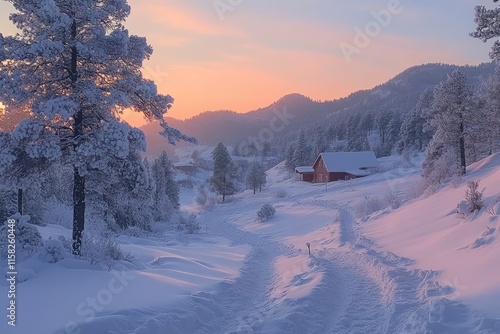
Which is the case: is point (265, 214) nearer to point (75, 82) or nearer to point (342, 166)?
point (75, 82)

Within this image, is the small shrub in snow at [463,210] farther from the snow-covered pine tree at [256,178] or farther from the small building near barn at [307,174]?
the small building near barn at [307,174]


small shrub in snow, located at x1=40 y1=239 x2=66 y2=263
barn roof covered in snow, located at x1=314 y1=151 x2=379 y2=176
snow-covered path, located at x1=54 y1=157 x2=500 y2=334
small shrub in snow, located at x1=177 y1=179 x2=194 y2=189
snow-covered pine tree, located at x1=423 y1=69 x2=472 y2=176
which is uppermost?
snow-covered pine tree, located at x1=423 y1=69 x2=472 y2=176

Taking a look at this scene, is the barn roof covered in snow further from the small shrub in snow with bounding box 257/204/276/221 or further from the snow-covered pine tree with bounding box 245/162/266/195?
the small shrub in snow with bounding box 257/204/276/221

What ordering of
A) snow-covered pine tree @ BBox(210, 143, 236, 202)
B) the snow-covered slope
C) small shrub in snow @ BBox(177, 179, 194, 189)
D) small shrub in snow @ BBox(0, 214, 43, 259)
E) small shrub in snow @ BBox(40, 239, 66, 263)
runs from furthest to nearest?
small shrub in snow @ BBox(177, 179, 194, 189)
snow-covered pine tree @ BBox(210, 143, 236, 202)
small shrub in snow @ BBox(0, 214, 43, 259)
small shrub in snow @ BBox(40, 239, 66, 263)
the snow-covered slope

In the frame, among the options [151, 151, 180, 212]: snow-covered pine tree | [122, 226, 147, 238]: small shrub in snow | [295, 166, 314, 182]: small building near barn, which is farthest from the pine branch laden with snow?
[295, 166, 314, 182]: small building near barn

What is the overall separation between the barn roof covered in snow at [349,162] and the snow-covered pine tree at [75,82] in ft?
210

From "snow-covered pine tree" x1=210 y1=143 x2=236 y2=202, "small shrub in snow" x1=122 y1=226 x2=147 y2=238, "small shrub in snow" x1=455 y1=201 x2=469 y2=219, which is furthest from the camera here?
"snow-covered pine tree" x1=210 y1=143 x2=236 y2=202

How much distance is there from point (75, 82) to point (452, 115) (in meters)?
31.7

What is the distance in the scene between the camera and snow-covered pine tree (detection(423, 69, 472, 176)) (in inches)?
1346

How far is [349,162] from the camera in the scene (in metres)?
76.2


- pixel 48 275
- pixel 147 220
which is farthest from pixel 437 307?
pixel 147 220

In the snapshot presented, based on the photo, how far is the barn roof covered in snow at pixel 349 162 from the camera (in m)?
74.2

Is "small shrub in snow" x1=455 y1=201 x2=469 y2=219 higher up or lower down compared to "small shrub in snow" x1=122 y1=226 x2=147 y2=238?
higher up

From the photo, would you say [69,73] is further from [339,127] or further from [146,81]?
[339,127]
